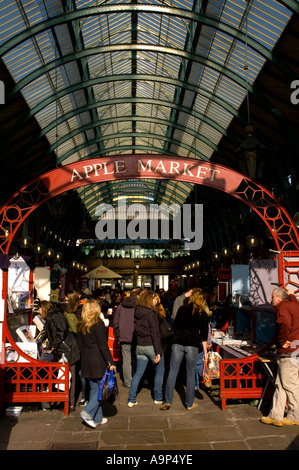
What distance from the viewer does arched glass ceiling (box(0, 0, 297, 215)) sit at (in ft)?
37.3

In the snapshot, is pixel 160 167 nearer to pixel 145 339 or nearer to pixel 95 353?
pixel 145 339

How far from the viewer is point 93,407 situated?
216 inches

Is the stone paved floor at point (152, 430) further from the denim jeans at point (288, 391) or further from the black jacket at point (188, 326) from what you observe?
the black jacket at point (188, 326)

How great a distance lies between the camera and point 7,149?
54.0 ft

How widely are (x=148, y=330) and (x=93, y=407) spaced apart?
1436 millimetres

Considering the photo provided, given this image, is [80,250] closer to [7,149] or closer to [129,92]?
[129,92]

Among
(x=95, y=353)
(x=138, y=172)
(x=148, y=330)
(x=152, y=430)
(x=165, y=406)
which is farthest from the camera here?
(x=138, y=172)

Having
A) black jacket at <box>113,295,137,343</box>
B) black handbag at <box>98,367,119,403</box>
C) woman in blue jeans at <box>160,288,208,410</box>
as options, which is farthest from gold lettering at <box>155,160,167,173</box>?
black handbag at <box>98,367,119,403</box>

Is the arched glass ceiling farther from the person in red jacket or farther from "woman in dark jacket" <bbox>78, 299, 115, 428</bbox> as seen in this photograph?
"woman in dark jacket" <bbox>78, 299, 115, 428</bbox>

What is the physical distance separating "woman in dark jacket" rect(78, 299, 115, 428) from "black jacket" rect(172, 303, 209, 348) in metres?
1.26

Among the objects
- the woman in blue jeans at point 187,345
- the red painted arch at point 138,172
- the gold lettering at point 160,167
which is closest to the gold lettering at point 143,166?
the red painted arch at point 138,172

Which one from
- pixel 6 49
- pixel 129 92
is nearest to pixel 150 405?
pixel 6 49

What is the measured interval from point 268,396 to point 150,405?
5.86ft

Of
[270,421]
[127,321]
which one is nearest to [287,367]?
[270,421]
